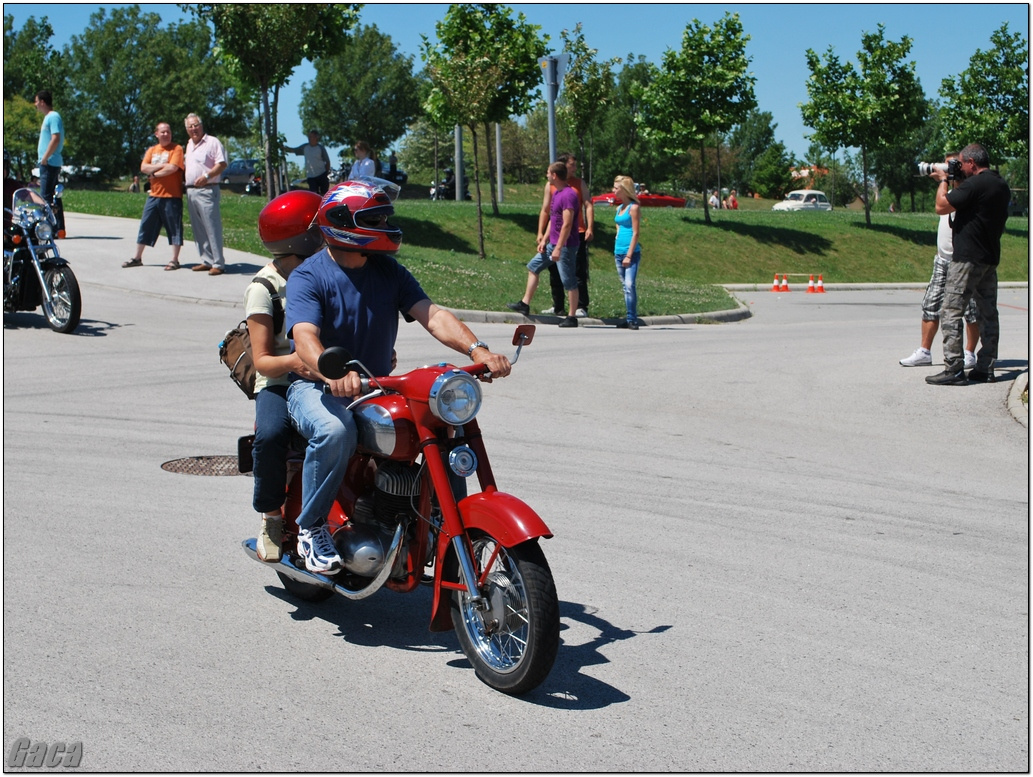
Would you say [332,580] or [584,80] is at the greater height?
[584,80]

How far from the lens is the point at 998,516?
6.91 metres

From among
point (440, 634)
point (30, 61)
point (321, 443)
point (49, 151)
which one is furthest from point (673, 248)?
point (30, 61)

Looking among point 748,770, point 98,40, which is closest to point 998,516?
point 748,770

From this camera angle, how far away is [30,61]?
216 ft

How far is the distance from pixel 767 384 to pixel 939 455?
293 centimetres

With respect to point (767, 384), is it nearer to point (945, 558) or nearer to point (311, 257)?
point (945, 558)

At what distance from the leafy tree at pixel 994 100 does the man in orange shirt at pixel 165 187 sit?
40674 millimetres

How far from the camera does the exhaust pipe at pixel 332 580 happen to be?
448cm

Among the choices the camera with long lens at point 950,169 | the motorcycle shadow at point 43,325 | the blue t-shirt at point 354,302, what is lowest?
the motorcycle shadow at point 43,325

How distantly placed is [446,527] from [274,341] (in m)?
1.31

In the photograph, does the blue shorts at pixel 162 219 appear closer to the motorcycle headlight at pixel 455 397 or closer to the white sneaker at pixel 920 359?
Result: the white sneaker at pixel 920 359

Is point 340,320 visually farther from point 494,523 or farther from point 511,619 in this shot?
point 511,619
